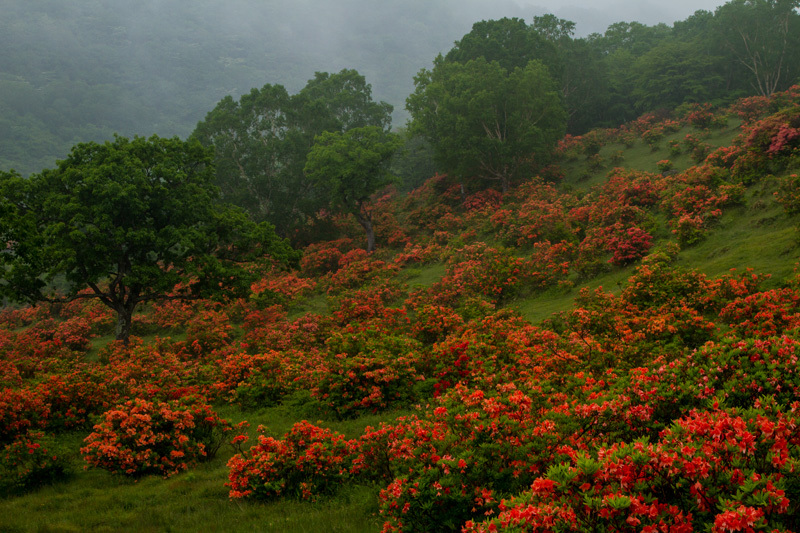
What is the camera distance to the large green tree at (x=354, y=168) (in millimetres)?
30328

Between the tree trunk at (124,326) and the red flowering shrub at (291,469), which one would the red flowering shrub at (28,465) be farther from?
the tree trunk at (124,326)

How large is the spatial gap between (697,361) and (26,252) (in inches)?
511

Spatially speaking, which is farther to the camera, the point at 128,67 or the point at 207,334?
the point at 128,67

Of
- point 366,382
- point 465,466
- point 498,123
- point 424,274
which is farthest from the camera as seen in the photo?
point 498,123

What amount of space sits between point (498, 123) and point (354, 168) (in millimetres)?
10475

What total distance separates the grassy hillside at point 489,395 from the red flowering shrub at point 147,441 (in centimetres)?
4

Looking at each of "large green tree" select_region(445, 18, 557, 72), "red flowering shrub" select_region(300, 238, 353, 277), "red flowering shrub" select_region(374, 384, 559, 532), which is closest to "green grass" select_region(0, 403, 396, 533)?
"red flowering shrub" select_region(374, 384, 559, 532)

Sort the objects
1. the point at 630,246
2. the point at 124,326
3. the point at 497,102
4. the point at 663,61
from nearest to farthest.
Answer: the point at 630,246
the point at 124,326
the point at 497,102
the point at 663,61

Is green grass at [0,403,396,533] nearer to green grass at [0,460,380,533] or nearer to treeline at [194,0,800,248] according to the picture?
green grass at [0,460,380,533]

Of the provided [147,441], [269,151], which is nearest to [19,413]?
[147,441]

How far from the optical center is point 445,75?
37.6 meters

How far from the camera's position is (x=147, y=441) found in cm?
730

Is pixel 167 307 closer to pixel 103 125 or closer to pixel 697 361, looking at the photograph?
pixel 697 361

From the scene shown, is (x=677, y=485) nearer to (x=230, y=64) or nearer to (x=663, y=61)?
(x=663, y=61)
